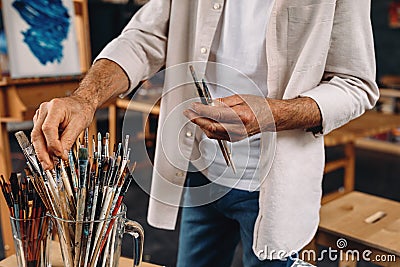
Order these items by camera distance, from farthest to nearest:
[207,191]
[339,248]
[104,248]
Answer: [339,248] < [207,191] < [104,248]

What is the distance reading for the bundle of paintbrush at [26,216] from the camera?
730mm

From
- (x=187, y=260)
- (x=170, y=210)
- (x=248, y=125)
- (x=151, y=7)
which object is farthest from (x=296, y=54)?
(x=187, y=260)

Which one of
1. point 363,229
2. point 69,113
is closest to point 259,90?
point 69,113

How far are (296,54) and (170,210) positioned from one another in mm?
445

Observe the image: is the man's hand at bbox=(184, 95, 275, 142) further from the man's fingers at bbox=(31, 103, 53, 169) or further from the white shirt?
the man's fingers at bbox=(31, 103, 53, 169)

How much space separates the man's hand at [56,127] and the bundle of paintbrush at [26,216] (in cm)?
8

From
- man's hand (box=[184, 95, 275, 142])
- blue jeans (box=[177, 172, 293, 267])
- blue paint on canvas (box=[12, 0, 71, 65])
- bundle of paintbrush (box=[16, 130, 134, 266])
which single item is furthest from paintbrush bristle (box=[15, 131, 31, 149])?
blue paint on canvas (box=[12, 0, 71, 65])

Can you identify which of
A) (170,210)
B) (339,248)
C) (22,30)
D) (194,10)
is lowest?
(339,248)

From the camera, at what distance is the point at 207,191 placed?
2.94 feet

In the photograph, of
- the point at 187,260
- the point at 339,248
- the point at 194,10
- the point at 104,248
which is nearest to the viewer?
the point at 104,248

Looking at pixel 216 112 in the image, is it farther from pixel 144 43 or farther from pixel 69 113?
pixel 144 43

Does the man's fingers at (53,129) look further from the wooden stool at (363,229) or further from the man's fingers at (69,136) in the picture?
the wooden stool at (363,229)

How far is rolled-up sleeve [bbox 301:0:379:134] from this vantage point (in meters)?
0.87

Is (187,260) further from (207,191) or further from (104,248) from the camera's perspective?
(104,248)
